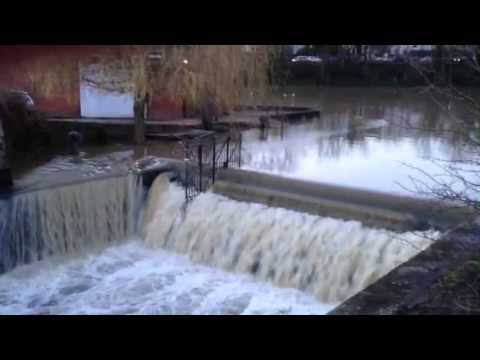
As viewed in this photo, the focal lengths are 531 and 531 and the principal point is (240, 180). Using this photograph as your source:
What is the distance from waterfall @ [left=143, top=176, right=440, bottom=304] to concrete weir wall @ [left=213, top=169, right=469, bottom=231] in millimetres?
147

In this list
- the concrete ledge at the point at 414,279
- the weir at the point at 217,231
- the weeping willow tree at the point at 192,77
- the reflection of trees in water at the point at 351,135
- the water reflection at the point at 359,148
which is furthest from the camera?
the reflection of trees in water at the point at 351,135

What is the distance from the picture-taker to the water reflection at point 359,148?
30.0 ft

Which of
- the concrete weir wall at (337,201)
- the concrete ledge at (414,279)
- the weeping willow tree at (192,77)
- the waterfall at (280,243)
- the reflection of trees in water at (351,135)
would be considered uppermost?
the weeping willow tree at (192,77)

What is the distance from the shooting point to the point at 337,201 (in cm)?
729

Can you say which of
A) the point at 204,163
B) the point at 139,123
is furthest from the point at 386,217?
the point at 139,123

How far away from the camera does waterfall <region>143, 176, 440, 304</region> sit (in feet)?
20.9

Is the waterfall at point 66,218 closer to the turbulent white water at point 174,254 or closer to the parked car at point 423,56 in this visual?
the turbulent white water at point 174,254

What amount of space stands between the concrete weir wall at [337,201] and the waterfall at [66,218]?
162cm

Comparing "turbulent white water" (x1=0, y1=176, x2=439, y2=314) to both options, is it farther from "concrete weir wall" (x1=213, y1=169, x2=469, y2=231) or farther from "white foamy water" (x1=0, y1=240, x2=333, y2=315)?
"concrete weir wall" (x1=213, y1=169, x2=469, y2=231)

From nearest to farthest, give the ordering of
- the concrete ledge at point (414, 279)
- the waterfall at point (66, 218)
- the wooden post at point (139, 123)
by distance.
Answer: the concrete ledge at point (414, 279) < the waterfall at point (66, 218) < the wooden post at point (139, 123)

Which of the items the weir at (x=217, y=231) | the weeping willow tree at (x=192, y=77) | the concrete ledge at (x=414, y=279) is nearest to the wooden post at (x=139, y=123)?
the weeping willow tree at (x=192, y=77)

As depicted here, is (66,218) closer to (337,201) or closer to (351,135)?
(337,201)
